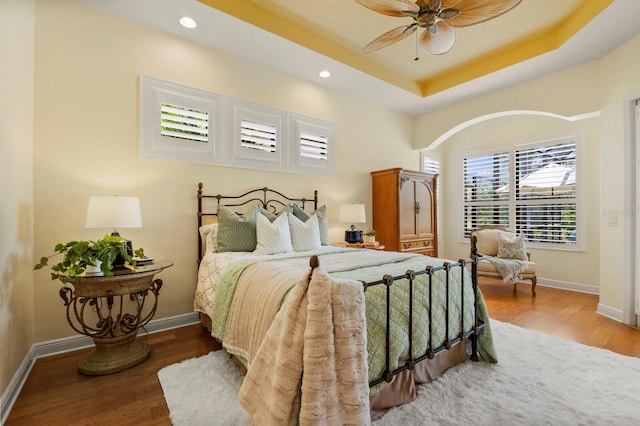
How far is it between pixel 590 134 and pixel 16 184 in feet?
21.6

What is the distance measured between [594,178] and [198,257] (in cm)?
554

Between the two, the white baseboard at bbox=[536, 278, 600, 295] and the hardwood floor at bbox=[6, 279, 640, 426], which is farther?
the white baseboard at bbox=[536, 278, 600, 295]

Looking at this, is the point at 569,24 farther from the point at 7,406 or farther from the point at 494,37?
the point at 7,406

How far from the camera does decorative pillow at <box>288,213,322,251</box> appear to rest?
302 cm

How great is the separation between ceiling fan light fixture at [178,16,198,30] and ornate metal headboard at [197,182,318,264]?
154 cm

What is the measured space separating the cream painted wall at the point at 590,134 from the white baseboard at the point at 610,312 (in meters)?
0.01

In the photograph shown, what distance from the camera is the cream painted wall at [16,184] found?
1.73m

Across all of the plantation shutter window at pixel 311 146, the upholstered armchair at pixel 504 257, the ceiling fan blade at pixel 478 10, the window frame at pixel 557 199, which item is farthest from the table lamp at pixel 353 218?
the window frame at pixel 557 199

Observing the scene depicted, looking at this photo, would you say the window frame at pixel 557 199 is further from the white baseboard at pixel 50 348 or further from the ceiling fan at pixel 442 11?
the white baseboard at pixel 50 348

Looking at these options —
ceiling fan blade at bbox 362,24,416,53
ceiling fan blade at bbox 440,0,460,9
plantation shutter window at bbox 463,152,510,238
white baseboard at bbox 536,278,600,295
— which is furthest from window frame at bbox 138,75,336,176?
white baseboard at bbox 536,278,600,295

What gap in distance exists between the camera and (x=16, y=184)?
194 cm

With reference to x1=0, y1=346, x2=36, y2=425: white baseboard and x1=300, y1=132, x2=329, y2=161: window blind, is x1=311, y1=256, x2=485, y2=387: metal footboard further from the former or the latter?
x1=300, y1=132, x2=329, y2=161: window blind

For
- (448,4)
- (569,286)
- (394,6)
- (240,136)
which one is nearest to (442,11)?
(448,4)

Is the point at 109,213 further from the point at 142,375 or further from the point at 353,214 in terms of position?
the point at 353,214
